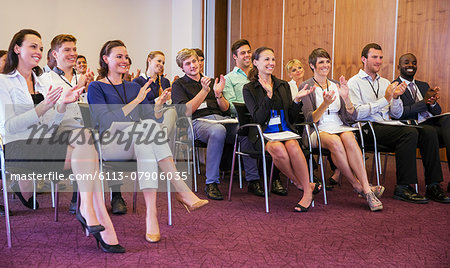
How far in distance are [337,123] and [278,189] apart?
0.80 meters

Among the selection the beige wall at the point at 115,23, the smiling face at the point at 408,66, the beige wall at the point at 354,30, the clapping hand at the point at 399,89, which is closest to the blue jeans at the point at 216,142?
the clapping hand at the point at 399,89

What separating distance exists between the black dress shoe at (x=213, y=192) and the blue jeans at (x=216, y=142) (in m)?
0.04

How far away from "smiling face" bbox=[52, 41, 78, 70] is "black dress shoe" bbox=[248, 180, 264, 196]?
1.89m

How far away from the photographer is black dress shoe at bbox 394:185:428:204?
12.5 ft

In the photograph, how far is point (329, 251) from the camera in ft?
8.66

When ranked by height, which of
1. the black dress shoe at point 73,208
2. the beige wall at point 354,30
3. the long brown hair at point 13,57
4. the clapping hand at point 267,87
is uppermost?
the beige wall at point 354,30

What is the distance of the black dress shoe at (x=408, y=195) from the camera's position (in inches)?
150

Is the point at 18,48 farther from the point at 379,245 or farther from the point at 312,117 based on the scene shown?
the point at 379,245

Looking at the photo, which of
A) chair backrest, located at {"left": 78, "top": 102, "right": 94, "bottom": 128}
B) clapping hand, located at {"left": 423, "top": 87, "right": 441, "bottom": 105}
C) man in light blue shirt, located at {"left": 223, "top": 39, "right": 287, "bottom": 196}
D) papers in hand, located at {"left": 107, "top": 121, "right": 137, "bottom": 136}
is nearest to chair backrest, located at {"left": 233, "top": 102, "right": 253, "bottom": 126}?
man in light blue shirt, located at {"left": 223, "top": 39, "right": 287, "bottom": 196}

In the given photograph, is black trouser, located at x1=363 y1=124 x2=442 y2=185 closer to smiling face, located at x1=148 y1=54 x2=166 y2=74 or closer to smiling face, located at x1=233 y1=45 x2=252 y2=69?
smiling face, located at x1=233 y1=45 x2=252 y2=69

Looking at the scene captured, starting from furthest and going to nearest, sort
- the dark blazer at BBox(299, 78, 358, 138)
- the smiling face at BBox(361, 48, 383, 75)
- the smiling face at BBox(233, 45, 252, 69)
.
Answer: the smiling face at BBox(233, 45, 252, 69) → the smiling face at BBox(361, 48, 383, 75) → the dark blazer at BBox(299, 78, 358, 138)

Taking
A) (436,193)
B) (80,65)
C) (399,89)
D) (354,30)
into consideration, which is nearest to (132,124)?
(399,89)

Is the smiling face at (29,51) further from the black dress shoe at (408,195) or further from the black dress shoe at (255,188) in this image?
the black dress shoe at (408,195)

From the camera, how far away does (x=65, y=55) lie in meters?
3.67
